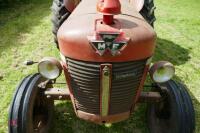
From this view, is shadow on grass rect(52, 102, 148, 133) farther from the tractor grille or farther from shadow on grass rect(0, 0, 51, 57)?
shadow on grass rect(0, 0, 51, 57)

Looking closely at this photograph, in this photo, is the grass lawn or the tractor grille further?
the grass lawn

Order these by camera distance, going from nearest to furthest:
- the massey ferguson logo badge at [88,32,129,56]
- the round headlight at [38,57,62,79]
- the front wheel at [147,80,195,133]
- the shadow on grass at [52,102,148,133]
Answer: the massey ferguson logo badge at [88,32,129,56]
the round headlight at [38,57,62,79]
the front wheel at [147,80,195,133]
the shadow on grass at [52,102,148,133]

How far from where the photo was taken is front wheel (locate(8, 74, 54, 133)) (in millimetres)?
3189

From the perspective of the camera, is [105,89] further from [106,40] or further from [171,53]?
[171,53]

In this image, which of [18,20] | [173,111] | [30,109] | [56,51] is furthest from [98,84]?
[18,20]

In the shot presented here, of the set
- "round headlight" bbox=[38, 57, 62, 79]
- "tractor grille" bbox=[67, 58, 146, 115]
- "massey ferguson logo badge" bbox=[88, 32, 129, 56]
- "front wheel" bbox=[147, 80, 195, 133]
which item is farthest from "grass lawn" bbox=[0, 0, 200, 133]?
"massey ferguson logo badge" bbox=[88, 32, 129, 56]

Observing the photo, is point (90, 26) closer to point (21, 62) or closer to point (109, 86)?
point (109, 86)

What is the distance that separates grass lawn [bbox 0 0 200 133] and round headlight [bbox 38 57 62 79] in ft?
3.36

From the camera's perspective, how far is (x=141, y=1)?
4.46 meters

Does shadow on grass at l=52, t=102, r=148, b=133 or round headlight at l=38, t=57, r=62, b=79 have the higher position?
round headlight at l=38, t=57, r=62, b=79

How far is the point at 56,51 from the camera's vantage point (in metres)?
6.04

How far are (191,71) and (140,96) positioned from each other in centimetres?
243

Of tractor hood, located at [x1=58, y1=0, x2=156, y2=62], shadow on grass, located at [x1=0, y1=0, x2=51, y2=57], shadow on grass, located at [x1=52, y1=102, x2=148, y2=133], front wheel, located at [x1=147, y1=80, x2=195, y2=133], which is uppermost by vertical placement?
tractor hood, located at [x1=58, y1=0, x2=156, y2=62]

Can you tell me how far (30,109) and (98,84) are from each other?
0.79 metres
